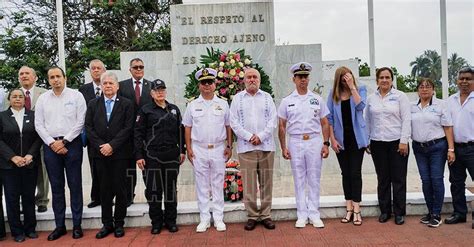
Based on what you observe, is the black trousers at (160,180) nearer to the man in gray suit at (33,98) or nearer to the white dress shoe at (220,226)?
the white dress shoe at (220,226)

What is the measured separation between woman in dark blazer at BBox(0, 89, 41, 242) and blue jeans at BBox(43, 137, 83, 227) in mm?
165

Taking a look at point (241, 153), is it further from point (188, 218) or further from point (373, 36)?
point (373, 36)

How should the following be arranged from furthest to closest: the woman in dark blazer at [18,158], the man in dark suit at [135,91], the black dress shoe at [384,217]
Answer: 1. the man in dark suit at [135,91]
2. the black dress shoe at [384,217]
3. the woman in dark blazer at [18,158]

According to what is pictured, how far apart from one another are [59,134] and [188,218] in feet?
5.50

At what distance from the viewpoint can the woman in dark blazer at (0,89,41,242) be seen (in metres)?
4.40

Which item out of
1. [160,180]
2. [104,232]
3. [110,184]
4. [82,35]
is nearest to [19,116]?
[110,184]

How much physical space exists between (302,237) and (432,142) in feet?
5.61

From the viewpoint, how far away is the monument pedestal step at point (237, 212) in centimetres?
484

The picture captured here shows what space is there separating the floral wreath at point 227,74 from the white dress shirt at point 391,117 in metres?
2.43

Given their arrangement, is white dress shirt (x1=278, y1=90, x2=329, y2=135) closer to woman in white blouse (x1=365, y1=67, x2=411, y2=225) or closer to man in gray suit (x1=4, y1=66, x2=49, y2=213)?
woman in white blouse (x1=365, y1=67, x2=411, y2=225)

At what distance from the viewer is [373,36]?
8742 mm

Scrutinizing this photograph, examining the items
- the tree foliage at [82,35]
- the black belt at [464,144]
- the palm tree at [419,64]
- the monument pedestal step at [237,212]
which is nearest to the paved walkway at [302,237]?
the monument pedestal step at [237,212]

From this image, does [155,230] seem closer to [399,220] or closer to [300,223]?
[300,223]

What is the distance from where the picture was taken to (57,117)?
443 cm
